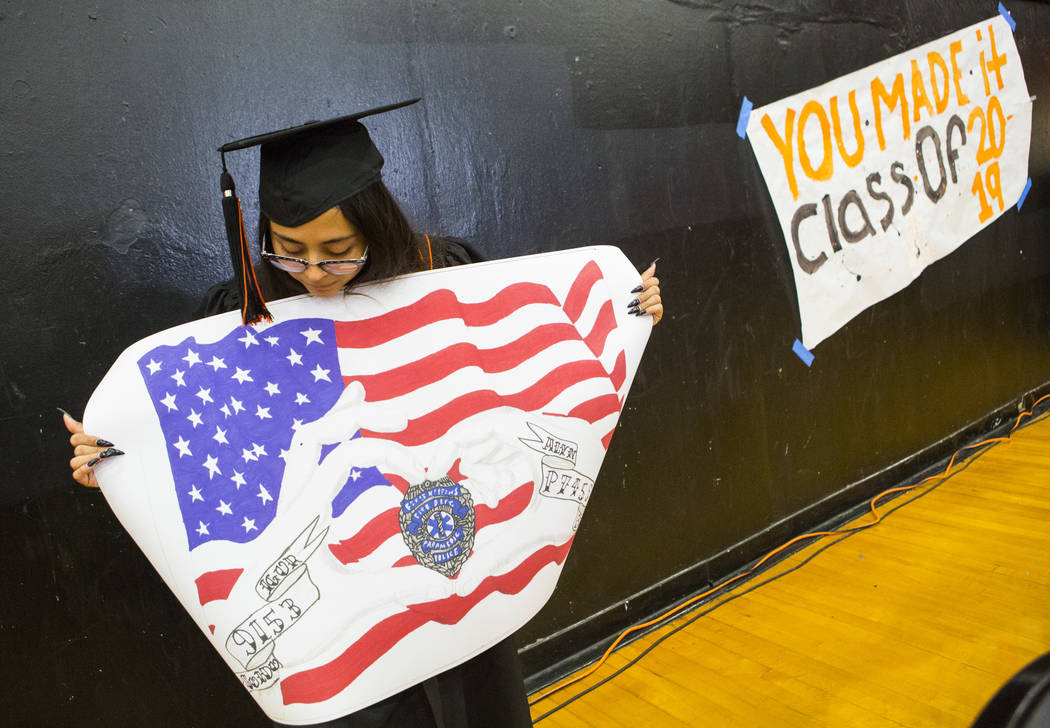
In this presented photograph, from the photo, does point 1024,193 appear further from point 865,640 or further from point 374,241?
point 374,241

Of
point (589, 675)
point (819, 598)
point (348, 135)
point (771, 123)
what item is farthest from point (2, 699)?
point (771, 123)

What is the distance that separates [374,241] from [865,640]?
1801mm

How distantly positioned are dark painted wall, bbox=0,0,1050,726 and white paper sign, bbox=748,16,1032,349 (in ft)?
0.29

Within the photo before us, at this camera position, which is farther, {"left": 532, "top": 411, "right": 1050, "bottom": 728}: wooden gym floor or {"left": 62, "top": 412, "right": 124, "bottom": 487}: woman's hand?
{"left": 532, "top": 411, "right": 1050, "bottom": 728}: wooden gym floor

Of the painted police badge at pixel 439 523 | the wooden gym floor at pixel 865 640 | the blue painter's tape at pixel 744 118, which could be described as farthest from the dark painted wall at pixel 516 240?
the painted police badge at pixel 439 523

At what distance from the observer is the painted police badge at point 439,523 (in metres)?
1.05

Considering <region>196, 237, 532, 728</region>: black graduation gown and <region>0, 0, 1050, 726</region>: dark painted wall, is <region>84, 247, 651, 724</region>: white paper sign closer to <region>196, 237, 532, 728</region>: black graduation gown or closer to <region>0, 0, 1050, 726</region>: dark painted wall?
<region>196, 237, 532, 728</region>: black graduation gown

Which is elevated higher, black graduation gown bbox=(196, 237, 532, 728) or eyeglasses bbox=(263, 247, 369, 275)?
eyeglasses bbox=(263, 247, 369, 275)

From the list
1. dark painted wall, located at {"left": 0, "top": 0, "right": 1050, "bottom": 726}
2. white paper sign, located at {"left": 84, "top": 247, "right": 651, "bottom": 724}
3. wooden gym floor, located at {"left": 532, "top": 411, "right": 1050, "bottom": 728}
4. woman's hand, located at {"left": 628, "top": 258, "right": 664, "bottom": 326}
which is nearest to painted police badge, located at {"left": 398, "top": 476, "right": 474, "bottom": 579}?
white paper sign, located at {"left": 84, "top": 247, "right": 651, "bottom": 724}

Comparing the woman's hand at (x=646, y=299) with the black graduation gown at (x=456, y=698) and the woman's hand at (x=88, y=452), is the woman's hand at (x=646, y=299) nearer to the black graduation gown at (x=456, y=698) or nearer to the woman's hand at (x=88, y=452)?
the black graduation gown at (x=456, y=698)

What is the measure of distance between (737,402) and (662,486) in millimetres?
440

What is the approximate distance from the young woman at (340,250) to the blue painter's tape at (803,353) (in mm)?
1898

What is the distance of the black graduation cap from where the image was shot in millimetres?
953

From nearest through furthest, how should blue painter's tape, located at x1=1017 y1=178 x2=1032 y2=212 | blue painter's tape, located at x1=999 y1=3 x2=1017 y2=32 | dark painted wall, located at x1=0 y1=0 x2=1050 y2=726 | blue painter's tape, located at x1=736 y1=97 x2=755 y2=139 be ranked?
dark painted wall, located at x1=0 y1=0 x2=1050 y2=726
blue painter's tape, located at x1=736 y1=97 x2=755 y2=139
blue painter's tape, located at x1=999 y1=3 x2=1017 y2=32
blue painter's tape, located at x1=1017 y1=178 x2=1032 y2=212
